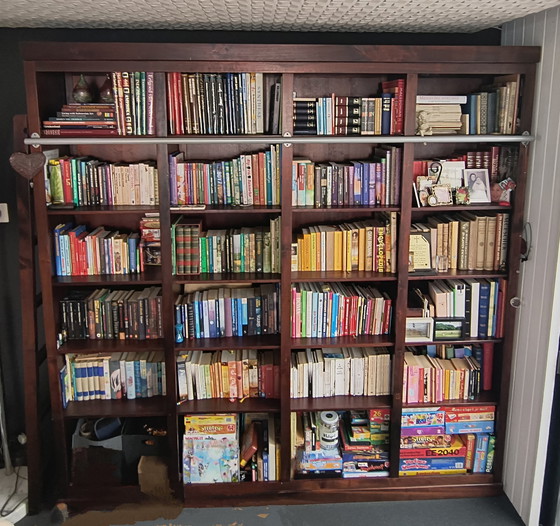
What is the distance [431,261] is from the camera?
2.87m

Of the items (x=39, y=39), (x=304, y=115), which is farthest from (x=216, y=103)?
(x=39, y=39)

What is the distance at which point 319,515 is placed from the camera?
2.91 m

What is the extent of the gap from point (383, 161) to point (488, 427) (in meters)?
1.47

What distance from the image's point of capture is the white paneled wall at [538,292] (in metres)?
2.51

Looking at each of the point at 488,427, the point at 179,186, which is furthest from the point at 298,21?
the point at 488,427

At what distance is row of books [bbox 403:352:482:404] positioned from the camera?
2980mm

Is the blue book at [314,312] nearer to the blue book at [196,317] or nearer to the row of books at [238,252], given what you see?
the row of books at [238,252]

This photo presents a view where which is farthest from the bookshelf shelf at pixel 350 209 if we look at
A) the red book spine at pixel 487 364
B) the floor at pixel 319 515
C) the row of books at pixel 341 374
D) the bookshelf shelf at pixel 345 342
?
the floor at pixel 319 515

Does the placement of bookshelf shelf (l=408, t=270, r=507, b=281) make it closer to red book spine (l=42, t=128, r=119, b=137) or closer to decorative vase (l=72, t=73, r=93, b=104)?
red book spine (l=42, t=128, r=119, b=137)

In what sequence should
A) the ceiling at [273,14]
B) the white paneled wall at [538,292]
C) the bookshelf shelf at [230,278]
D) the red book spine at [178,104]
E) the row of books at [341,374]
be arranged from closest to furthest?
the ceiling at [273,14] → the white paneled wall at [538,292] → the red book spine at [178,104] → the bookshelf shelf at [230,278] → the row of books at [341,374]

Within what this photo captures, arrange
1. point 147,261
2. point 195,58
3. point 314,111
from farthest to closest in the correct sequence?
point 147,261 < point 314,111 < point 195,58

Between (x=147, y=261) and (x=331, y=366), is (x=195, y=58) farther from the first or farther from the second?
(x=331, y=366)

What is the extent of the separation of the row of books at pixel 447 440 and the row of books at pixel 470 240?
75 cm

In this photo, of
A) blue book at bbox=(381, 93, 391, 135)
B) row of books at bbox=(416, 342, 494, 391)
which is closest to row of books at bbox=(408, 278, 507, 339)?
row of books at bbox=(416, 342, 494, 391)
